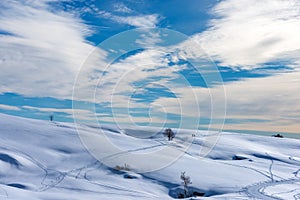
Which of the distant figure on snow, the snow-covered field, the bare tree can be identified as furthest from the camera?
the distant figure on snow

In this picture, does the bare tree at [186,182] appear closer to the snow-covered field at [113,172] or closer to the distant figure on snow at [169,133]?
the snow-covered field at [113,172]

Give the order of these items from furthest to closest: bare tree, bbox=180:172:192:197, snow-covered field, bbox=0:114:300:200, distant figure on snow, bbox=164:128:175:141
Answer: distant figure on snow, bbox=164:128:175:141
bare tree, bbox=180:172:192:197
snow-covered field, bbox=0:114:300:200

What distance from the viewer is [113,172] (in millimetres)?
46938

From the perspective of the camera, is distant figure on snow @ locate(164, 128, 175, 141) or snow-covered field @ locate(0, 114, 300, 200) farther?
distant figure on snow @ locate(164, 128, 175, 141)

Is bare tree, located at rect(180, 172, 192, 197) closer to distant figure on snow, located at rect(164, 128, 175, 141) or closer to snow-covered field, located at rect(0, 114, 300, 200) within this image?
snow-covered field, located at rect(0, 114, 300, 200)

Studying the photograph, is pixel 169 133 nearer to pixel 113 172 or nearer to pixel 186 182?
pixel 113 172

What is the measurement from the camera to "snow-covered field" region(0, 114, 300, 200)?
35.9m

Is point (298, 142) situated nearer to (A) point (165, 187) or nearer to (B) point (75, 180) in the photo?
(A) point (165, 187)

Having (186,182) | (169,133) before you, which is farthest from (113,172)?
(169,133)

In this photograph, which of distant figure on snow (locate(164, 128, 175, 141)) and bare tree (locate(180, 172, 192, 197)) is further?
distant figure on snow (locate(164, 128, 175, 141))

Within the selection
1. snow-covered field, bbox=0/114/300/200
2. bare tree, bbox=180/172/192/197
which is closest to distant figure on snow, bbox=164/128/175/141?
snow-covered field, bbox=0/114/300/200

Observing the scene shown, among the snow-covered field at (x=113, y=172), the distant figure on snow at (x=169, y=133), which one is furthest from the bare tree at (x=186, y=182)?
the distant figure on snow at (x=169, y=133)

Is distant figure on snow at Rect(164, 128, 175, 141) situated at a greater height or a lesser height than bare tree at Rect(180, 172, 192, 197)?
greater

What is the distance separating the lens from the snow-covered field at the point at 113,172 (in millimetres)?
35875
